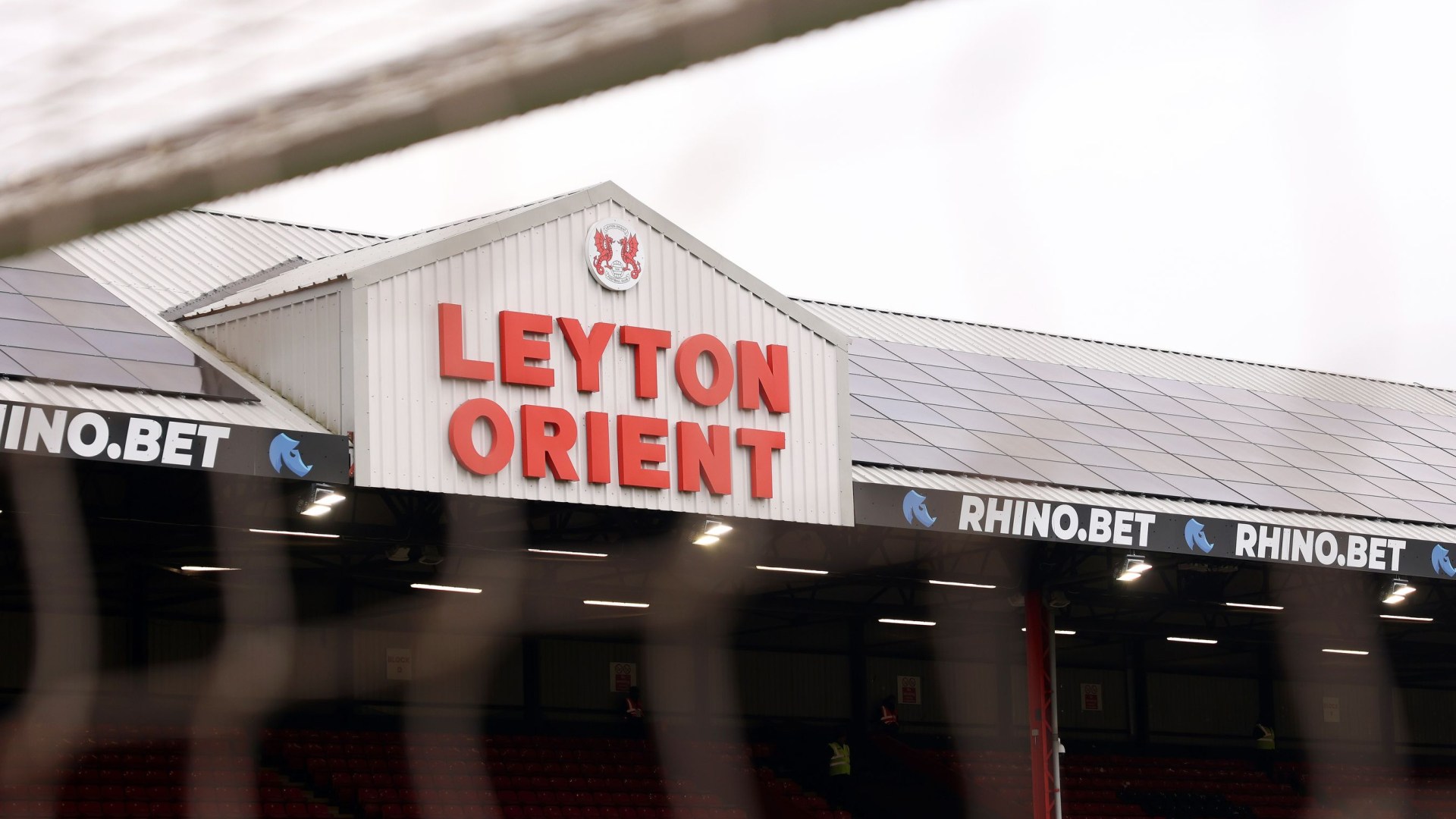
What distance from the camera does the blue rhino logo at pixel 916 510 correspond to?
64.8ft

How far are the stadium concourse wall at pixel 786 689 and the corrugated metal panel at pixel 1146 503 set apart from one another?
352 inches

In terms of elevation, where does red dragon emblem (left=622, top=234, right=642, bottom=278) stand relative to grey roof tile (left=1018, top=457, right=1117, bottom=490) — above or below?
above

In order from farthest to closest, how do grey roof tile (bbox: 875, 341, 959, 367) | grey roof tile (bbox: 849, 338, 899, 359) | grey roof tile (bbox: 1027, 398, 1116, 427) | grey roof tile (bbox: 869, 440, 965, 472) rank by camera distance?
1. grey roof tile (bbox: 875, 341, 959, 367)
2. grey roof tile (bbox: 1027, 398, 1116, 427)
3. grey roof tile (bbox: 849, 338, 899, 359)
4. grey roof tile (bbox: 869, 440, 965, 472)

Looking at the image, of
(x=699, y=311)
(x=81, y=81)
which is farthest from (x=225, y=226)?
(x=81, y=81)

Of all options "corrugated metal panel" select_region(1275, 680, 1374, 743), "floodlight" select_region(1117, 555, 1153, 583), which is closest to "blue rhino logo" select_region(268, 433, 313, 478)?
Result: "floodlight" select_region(1117, 555, 1153, 583)

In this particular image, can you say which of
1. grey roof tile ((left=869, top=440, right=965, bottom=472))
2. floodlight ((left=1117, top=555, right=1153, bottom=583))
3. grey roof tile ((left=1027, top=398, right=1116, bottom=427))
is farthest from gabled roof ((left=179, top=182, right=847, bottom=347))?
grey roof tile ((left=1027, top=398, right=1116, bottom=427))

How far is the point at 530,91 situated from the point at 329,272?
623 inches

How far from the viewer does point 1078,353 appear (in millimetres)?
32656

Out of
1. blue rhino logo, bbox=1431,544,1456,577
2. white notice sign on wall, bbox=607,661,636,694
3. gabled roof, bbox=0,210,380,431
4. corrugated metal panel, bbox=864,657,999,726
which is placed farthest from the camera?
corrugated metal panel, bbox=864,657,999,726

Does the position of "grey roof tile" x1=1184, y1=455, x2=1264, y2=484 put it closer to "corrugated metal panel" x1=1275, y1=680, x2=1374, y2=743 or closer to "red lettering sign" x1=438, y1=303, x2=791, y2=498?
"red lettering sign" x1=438, y1=303, x2=791, y2=498

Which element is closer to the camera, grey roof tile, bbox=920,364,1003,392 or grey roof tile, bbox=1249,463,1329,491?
grey roof tile, bbox=1249,463,1329,491

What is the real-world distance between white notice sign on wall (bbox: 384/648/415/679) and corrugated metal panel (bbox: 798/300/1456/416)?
8.41 meters

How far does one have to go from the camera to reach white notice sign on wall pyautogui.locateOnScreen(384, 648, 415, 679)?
2598cm

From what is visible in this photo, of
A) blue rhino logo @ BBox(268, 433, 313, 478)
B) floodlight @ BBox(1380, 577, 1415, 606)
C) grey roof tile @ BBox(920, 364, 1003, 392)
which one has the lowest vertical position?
floodlight @ BBox(1380, 577, 1415, 606)
